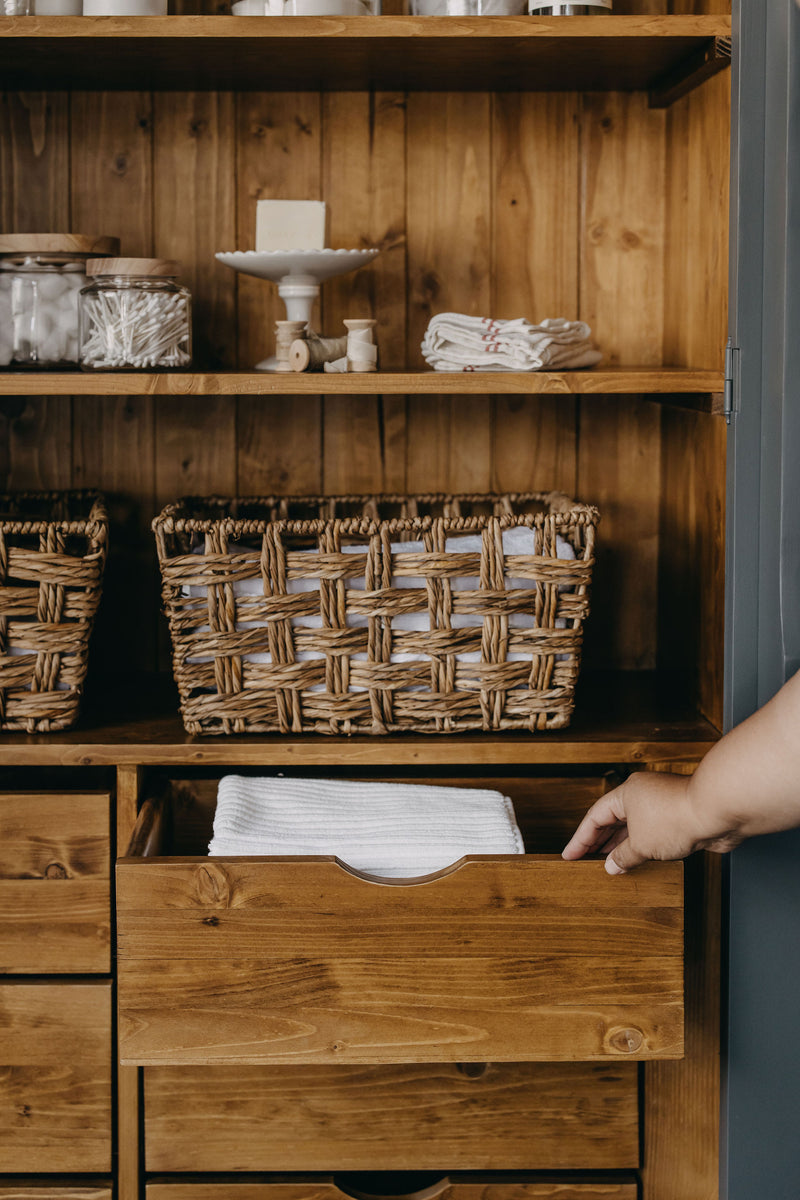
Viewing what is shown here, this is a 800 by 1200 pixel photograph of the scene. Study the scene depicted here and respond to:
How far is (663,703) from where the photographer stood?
5.24 feet

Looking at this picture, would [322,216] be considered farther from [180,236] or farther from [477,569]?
[477,569]

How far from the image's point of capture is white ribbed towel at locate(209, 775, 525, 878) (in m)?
1.26

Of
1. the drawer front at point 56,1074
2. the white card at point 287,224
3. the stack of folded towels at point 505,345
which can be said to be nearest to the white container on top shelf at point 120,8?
the white card at point 287,224

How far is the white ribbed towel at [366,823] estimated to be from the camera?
126 cm

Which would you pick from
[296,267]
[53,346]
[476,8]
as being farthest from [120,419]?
[476,8]

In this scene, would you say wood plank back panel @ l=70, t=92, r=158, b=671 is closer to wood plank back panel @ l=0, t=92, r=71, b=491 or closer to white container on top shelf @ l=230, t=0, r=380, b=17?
wood plank back panel @ l=0, t=92, r=71, b=491

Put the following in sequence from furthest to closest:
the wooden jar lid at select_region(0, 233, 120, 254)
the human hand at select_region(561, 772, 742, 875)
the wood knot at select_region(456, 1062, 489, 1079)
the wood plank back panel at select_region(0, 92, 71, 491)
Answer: the wood plank back panel at select_region(0, 92, 71, 491) < the wooden jar lid at select_region(0, 233, 120, 254) < the wood knot at select_region(456, 1062, 489, 1079) < the human hand at select_region(561, 772, 742, 875)

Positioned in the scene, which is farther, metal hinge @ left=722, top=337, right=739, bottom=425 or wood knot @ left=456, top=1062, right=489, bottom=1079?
wood knot @ left=456, top=1062, right=489, bottom=1079

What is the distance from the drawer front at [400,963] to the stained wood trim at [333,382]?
0.54 metres

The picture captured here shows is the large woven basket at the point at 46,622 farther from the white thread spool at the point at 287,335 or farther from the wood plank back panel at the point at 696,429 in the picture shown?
the wood plank back panel at the point at 696,429

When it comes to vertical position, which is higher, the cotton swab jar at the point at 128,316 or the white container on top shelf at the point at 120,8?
the white container on top shelf at the point at 120,8

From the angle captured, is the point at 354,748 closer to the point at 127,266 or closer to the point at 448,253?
the point at 127,266

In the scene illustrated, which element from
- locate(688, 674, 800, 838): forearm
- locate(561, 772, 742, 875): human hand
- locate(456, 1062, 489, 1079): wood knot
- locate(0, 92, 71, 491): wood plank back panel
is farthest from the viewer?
locate(0, 92, 71, 491): wood plank back panel

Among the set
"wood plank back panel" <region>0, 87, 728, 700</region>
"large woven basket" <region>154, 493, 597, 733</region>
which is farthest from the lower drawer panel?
"wood plank back panel" <region>0, 87, 728, 700</region>
